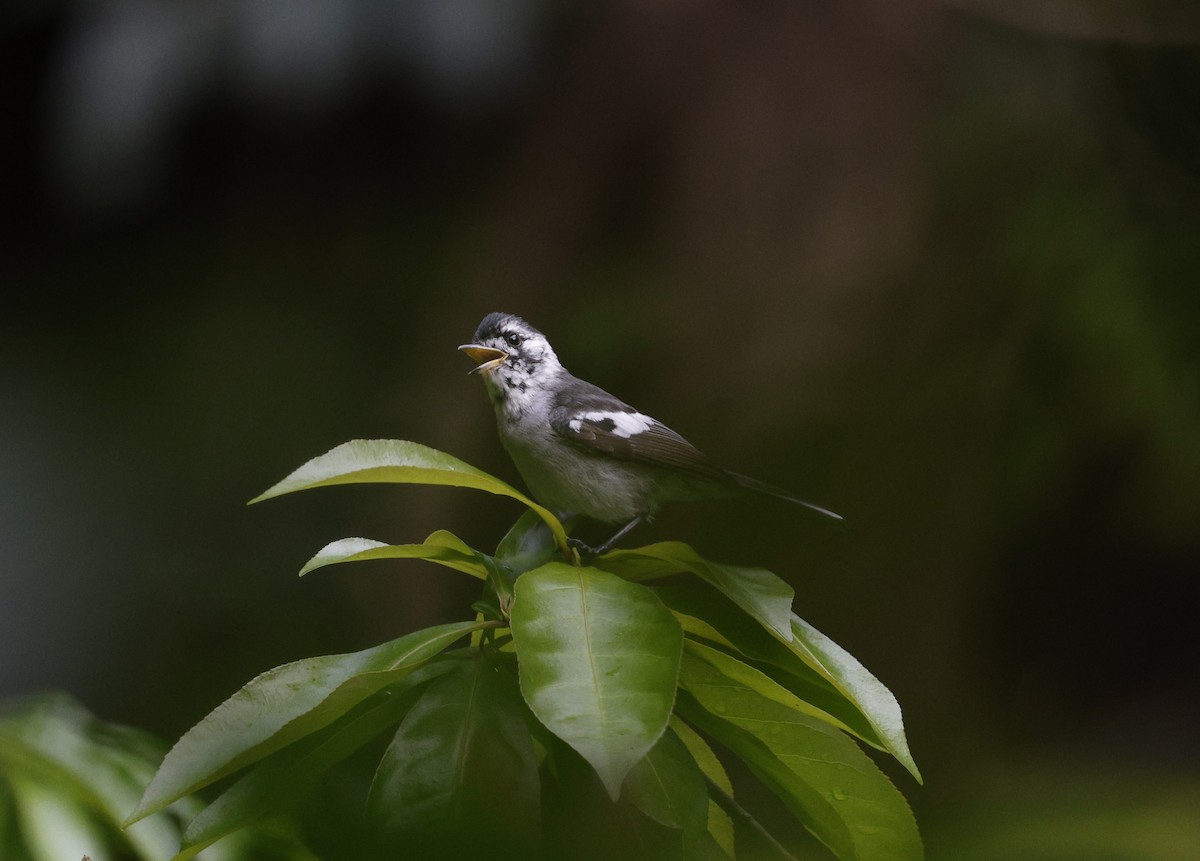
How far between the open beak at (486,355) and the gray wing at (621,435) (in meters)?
0.06

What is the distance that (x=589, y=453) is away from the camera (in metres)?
0.77

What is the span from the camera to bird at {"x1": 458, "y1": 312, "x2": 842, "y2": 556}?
2.45ft

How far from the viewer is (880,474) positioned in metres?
1.74

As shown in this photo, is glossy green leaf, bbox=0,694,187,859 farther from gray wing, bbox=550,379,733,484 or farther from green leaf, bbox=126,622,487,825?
gray wing, bbox=550,379,733,484

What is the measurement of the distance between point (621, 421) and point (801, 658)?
1.15ft

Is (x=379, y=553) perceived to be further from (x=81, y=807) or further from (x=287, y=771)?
(x=81, y=807)

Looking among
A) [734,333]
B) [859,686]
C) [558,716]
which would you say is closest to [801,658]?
[859,686]

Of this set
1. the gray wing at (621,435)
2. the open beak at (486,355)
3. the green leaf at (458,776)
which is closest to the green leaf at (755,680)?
the green leaf at (458,776)

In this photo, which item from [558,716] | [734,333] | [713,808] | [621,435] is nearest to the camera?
[558,716]

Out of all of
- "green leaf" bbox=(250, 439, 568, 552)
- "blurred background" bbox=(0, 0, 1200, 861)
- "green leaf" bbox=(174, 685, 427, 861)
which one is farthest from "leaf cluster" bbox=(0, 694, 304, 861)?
"blurred background" bbox=(0, 0, 1200, 861)

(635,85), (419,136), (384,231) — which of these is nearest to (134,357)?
(384,231)

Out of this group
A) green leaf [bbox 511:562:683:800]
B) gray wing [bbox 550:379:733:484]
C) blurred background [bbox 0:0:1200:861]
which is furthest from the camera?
blurred background [bbox 0:0:1200:861]

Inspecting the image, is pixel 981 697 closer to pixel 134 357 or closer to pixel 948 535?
pixel 948 535

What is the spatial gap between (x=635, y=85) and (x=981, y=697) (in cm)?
131
